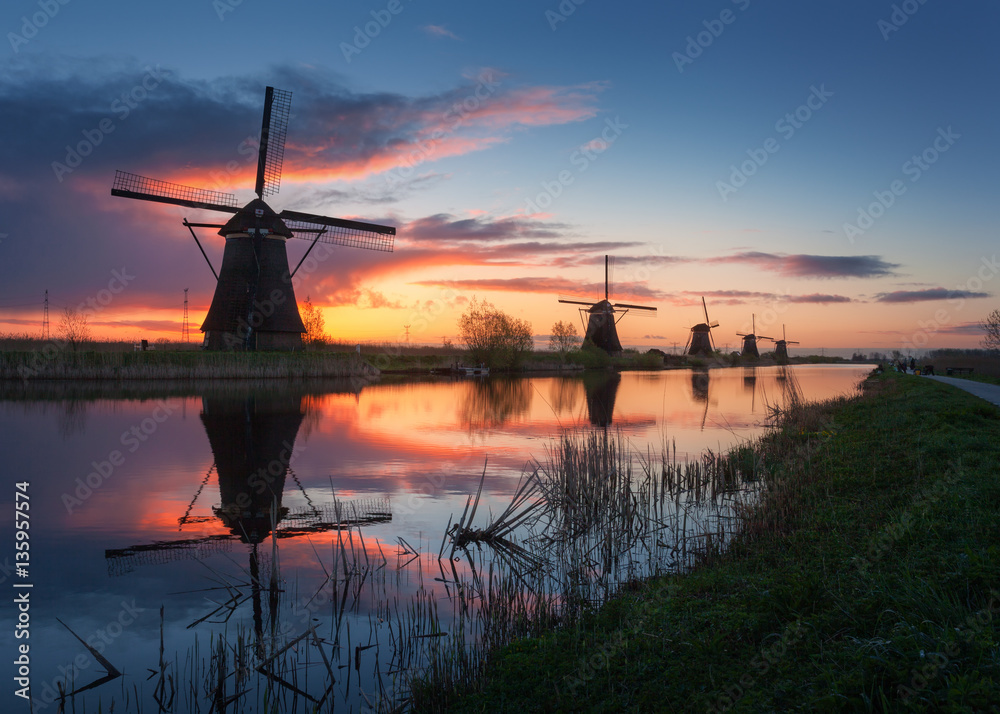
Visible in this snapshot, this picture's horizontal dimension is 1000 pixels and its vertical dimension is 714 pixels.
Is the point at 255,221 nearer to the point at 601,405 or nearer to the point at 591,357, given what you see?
the point at 601,405

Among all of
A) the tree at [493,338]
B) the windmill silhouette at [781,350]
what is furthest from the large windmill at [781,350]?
the tree at [493,338]

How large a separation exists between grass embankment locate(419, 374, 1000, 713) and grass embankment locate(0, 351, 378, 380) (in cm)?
3377

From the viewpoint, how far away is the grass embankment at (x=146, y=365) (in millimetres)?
34125

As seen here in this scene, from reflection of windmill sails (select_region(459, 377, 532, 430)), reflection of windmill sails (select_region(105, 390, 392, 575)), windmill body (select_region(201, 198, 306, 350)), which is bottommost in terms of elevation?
reflection of windmill sails (select_region(105, 390, 392, 575))

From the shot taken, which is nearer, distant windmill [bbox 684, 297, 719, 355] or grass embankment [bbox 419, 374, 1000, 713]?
grass embankment [bbox 419, 374, 1000, 713]

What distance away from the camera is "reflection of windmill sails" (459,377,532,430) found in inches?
872

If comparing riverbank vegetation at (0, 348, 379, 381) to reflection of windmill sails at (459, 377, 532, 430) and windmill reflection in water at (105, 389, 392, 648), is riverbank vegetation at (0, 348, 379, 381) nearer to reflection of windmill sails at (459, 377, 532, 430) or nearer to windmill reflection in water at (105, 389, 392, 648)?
reflection of windmill sails at (459, 377, 532, 430)

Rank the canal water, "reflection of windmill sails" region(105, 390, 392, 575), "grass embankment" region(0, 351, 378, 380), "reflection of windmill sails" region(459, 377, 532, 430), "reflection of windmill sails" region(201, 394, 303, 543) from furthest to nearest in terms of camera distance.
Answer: "grass embankment" region(0, 351, 378, 380), "reflection of windmill sails" region(459, 377, 532, 430), "reflection of windmill sails" region(201, 394, 303, 543), "reflection of windmill sails" region(105, 390, 392, 575), the canal water

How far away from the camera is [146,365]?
1411 inches

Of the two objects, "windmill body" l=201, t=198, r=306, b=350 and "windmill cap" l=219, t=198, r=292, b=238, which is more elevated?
"windmill cap" l=219, t=198, r=292, b=238

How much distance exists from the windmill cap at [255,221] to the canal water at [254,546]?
15606 millimetres

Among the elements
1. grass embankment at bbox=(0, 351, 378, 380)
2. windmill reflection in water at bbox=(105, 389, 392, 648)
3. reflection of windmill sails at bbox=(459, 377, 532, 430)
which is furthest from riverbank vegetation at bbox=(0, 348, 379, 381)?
windmill reflection in water at bbox=(105, 389, 392, 648)

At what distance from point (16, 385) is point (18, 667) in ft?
113

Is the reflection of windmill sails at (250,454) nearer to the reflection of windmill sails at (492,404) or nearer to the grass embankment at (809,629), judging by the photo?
the grass embankment at (809,629)
